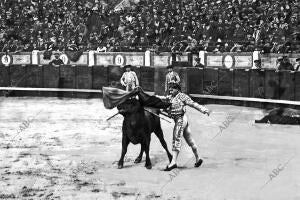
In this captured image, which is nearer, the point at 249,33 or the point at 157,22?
the point at 249,33

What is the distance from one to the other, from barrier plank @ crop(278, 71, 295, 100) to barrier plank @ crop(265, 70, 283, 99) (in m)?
0.10

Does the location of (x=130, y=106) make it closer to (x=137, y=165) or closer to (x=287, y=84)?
(x=137, y=165)

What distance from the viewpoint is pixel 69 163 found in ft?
32.5

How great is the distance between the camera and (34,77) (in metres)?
23.0

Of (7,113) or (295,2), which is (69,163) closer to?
(7,113)

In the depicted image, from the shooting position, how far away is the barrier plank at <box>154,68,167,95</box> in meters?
20.5

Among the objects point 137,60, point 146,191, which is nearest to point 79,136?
point 146,191

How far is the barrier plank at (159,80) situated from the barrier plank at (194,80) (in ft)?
3.58

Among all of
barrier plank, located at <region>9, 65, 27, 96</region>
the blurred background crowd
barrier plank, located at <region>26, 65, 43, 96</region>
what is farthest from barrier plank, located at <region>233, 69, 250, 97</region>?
barrier plank, located at <region>9, 65, 27, 96</region>

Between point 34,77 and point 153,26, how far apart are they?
4650 mm

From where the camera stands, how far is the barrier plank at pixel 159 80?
67.4ft

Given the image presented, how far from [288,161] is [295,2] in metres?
10.2

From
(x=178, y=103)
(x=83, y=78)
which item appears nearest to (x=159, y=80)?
(x=83, y=78)

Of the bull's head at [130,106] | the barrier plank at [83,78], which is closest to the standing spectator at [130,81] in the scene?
the barrier plank at [83,78]
